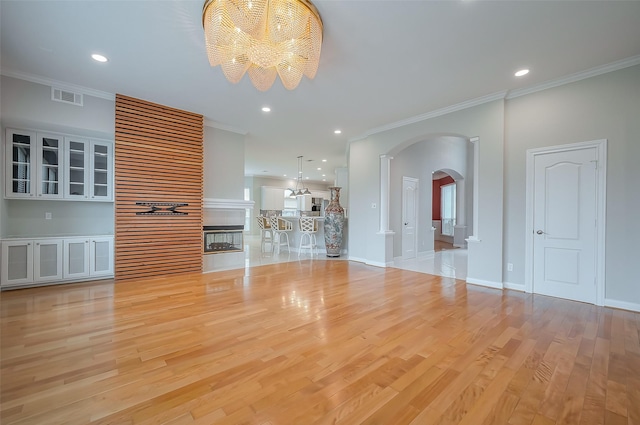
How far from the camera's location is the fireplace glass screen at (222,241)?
5336 mm

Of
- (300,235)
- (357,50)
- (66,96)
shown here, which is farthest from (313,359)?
(300,235)

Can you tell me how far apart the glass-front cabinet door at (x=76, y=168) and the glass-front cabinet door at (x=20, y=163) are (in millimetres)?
374

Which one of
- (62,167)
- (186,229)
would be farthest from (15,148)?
(186,229)

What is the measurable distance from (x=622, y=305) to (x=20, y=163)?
862 cm

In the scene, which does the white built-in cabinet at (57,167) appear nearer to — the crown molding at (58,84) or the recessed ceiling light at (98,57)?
the crown molding at (58,84)

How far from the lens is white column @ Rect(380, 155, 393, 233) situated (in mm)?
5820

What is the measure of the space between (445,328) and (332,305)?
1295mm

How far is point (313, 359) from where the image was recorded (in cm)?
205

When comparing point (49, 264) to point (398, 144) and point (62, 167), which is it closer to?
point (62, 167)

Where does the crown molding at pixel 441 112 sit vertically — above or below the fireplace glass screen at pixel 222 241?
above

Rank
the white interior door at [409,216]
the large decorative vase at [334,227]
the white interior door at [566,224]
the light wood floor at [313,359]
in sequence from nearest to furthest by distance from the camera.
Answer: the light wood floor at [313,359] → the white interior door at [566,224] → the white interior door at [409,216] → the large decorative vase at [334,227]

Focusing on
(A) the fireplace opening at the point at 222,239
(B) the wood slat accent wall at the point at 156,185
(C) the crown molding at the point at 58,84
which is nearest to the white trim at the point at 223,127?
(B) the wood slat accent wall at the point at 156,185

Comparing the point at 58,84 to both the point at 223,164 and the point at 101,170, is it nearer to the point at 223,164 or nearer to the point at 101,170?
the point at 101,170

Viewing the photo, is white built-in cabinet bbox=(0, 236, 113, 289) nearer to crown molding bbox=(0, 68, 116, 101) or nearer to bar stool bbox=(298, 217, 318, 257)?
crown molding bbox=(0, 68, 116, 101)
